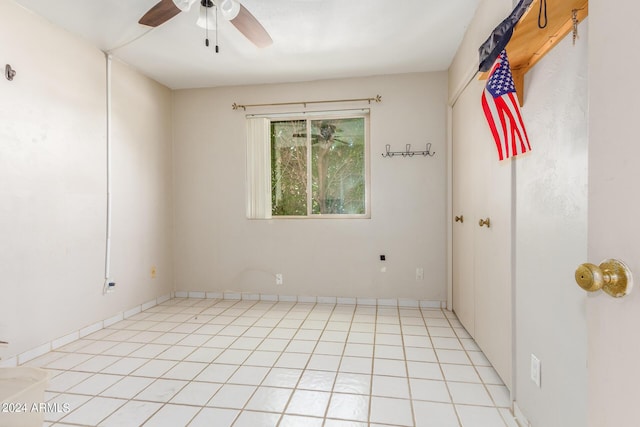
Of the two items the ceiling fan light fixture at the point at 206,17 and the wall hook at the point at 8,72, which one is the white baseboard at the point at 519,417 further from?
the wall hook at the point at 8,72

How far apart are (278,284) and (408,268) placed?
1.52 metres

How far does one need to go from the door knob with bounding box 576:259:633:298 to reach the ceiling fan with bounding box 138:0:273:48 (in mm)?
2089

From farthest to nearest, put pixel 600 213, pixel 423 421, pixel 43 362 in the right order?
pixel 43 362 → pixel 423 421 → pixel 600 213

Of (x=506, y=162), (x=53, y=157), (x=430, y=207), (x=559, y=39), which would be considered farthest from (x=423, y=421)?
(x=53, y=157)

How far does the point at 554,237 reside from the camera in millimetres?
1356

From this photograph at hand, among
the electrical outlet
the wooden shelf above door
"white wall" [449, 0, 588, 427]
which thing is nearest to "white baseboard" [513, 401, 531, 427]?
"white wall" [449, 0, 588, 427]

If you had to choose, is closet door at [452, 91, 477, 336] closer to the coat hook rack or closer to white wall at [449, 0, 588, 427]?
the coat hook rack

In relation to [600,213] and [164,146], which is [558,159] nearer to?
[600,213]

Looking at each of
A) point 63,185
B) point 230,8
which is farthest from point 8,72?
point 230,8

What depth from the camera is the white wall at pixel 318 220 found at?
3.60 metres

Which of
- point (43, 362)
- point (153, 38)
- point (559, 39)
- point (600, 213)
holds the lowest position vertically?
point (43, 362)

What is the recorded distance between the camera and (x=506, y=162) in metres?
1.85

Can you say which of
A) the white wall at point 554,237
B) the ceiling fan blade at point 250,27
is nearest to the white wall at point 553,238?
the white wall at point 554,237

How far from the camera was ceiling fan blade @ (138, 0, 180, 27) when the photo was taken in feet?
6.35
